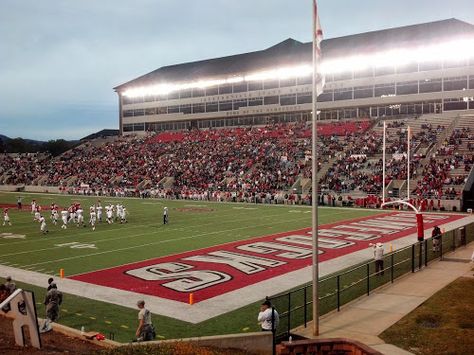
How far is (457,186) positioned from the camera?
3978 centimetres

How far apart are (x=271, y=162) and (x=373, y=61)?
16.7 meters

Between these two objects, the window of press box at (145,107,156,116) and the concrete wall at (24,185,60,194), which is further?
the window of press box at (145,107,156,116)

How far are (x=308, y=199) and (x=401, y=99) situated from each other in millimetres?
18997

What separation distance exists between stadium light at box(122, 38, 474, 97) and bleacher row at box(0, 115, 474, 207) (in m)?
6.41

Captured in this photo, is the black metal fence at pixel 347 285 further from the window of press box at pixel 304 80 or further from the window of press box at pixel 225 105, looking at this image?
the window of press box at pixel 225 105

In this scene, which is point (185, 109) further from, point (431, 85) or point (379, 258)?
point (379, 258)

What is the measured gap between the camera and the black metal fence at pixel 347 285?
11.1 meters

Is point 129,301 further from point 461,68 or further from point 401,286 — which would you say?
point 461,68

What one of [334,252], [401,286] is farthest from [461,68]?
[401,286]

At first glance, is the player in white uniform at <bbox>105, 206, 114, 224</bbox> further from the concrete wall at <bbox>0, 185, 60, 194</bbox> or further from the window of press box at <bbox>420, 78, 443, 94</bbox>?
the window of press box at <bbox>420, 78, 443, 94</bbox>

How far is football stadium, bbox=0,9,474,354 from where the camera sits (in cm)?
1330

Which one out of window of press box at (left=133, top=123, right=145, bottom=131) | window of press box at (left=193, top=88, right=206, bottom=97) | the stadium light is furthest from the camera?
window of press box at (left=133, top=123, right=145, bottom=131)

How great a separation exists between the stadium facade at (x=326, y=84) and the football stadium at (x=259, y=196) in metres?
0.19

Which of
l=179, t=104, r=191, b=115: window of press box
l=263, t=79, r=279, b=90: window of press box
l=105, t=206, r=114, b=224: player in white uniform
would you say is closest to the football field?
l=105, t=206, r=114, b=224: player in white uniform
